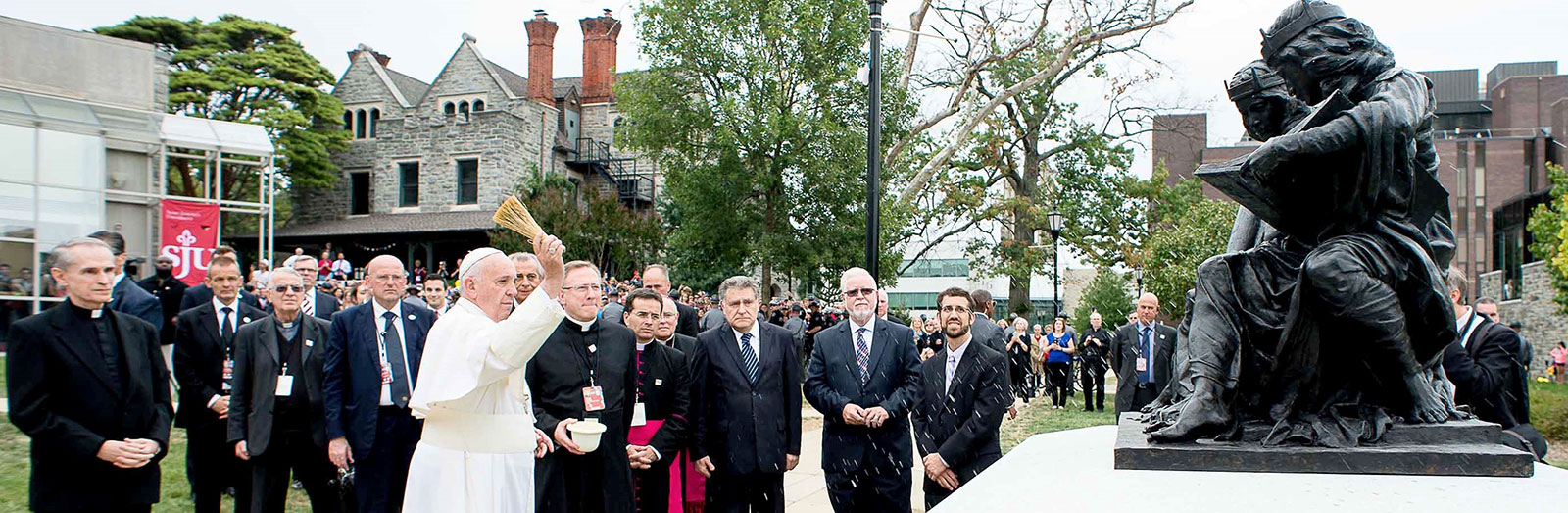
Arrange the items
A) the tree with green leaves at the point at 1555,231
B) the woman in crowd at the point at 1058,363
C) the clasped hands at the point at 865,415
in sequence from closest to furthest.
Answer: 1. the clasped hands at the point at 865,415
2. the woman in crowd at the point at 1058,363
3. the tree with green leaves at the point at 1555,231

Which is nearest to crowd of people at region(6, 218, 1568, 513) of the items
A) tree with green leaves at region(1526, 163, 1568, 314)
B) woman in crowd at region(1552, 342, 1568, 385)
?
tree with green leaves at region(1526, 163, 1568, 314)

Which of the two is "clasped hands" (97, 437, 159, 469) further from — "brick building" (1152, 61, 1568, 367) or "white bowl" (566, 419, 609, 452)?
"brick building" (1152, 61, 1568, 367)

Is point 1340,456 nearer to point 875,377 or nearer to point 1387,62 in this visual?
point 1387,62

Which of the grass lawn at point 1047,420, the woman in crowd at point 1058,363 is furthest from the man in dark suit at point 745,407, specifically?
the woman in crowd at point 1058,363

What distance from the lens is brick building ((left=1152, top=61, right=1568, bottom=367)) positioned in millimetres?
51188

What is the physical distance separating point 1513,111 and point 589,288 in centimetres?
7737

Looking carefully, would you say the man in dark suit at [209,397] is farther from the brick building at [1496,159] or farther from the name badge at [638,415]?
the brick building at [1496,159]

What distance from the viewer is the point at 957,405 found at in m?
6.38

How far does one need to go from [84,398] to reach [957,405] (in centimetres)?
466

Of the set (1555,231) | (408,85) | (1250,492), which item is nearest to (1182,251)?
(1555,231)

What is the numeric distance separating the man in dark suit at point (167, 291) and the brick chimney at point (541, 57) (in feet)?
116

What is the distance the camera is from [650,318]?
6.68m

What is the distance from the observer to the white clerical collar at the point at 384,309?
683 centimetres

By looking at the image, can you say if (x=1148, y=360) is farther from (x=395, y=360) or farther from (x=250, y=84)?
(x=250, y=84)
